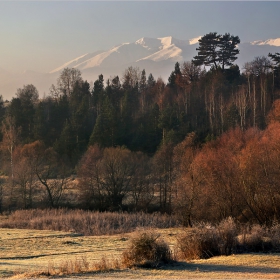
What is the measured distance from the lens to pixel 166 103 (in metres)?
85.4

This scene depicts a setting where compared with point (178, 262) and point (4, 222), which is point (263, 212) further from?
point (4, 222)

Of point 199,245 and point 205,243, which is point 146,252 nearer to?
point 199,245

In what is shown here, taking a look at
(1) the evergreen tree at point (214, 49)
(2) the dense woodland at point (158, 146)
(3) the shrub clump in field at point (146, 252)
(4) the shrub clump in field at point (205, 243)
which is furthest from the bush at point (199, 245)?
(1) the evergreen tree at point (214, 49)

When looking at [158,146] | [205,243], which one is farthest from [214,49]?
[205,243]

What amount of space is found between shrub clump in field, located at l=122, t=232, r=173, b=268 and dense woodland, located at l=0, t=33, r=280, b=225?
19884 millimetres

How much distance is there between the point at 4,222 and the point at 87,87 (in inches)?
2273

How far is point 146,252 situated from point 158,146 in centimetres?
5187

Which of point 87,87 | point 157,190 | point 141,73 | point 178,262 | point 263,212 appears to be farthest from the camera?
point 141,73

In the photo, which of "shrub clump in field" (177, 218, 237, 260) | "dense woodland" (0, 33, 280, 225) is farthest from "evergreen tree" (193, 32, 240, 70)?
"shrub clump in field" (177, 218, 237, 260)

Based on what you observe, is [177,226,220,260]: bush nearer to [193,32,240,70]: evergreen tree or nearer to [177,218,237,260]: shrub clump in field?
[177,218,237,260]: shrub clump in field

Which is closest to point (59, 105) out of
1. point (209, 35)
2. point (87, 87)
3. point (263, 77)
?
point (87, 87)

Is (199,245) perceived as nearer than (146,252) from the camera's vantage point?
No

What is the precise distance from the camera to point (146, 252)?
1542cm

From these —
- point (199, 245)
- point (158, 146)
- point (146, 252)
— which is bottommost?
point (199, 245)
